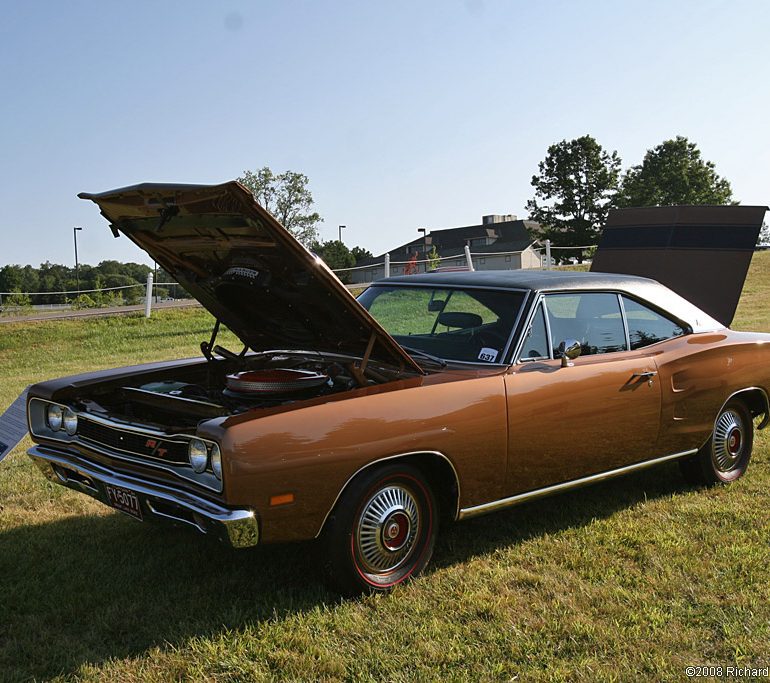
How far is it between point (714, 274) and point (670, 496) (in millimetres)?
5578

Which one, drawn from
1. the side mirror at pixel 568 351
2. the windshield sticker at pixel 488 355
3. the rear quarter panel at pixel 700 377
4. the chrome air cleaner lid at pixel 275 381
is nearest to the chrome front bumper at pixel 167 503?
the chrome air cleaner lid at pixel 275 381

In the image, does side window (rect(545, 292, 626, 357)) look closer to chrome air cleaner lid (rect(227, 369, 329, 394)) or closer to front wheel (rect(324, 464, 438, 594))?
front wheel (rect(324, 464, 438, 594))

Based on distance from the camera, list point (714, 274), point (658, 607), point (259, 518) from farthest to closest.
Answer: point (714, 274) → point (658, 607) → point (259, 518)

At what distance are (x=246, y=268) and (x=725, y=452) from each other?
11.2 ft

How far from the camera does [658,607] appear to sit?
11.8 feet

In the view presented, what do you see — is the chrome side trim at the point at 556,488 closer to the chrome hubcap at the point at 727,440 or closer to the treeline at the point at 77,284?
the chrome hubcap at the point at 727,440

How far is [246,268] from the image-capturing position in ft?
14.0

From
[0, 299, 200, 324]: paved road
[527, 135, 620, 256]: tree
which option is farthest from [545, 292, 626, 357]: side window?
[527, 135, 620, 256]: tree

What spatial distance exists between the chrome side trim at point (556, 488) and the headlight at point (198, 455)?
1.31 meters

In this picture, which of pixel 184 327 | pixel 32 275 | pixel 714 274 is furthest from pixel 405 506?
pixel 32 275

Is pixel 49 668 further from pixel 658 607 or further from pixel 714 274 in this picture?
pixel 714 274

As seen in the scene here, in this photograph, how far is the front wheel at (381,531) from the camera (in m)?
3.53

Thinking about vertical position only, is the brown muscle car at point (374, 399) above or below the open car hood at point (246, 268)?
below

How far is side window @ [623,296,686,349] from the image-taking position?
16.3 ft
